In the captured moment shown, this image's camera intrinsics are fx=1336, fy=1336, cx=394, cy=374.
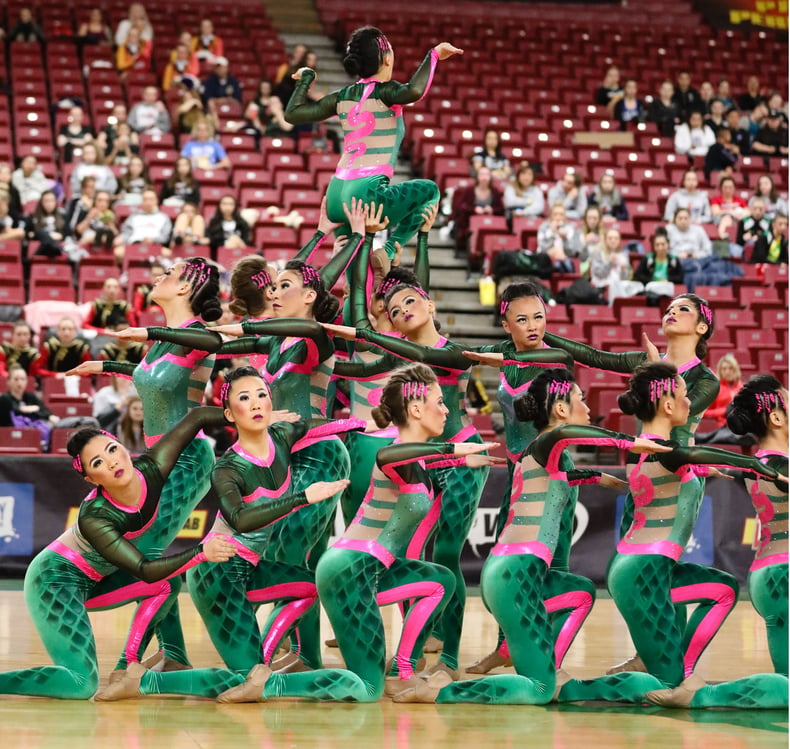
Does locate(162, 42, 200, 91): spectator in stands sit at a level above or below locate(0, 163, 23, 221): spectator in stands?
above

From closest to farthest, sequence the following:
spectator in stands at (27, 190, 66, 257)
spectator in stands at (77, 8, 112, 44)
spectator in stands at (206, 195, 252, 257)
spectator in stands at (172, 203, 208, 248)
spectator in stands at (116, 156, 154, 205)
A: 1. spectator in stands at (27, 190, 66, 257)
2. spectator in stands at (172, 203, 208, 248)
3. spectator in stands at (206, 195, 252, 257)
4. spectator in stands at (116, 156, 154, 205)
5. spectator in stands at (77, 8, 112, 44)

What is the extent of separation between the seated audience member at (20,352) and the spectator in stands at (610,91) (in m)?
8.43

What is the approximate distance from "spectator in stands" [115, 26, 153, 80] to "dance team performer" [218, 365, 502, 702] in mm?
10340

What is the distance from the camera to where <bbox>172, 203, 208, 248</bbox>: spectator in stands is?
11.3 meters

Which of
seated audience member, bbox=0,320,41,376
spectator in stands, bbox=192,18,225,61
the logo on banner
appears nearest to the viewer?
the logo on banner

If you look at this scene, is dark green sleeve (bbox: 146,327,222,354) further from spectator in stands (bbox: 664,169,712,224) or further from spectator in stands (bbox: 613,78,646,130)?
spectator in stands (bbox: 613,78,646,130)

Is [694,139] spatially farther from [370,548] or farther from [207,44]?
[370,548]

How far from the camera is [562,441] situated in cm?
499

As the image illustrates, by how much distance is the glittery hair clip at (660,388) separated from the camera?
5.12 meters

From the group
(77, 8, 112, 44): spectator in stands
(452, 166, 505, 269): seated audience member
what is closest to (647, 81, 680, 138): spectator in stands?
(452, 166, 505, 269): seated audience member

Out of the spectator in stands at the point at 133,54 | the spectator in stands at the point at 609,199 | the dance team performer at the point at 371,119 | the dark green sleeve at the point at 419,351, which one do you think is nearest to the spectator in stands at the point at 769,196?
the spectator in stands at the point at 609,199

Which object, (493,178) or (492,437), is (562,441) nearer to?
(492,437)

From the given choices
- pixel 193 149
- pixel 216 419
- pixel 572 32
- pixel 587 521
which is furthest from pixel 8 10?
pixel 216 419

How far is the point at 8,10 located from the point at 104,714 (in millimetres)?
12509
